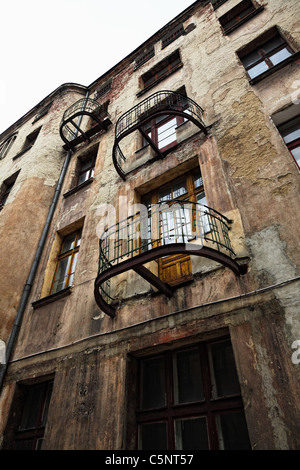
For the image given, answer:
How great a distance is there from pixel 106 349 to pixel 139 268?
5.41ft

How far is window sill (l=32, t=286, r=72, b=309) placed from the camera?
650 cm

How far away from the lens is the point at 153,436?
4250 mm

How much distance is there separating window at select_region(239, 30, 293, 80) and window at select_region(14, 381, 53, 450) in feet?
29.1

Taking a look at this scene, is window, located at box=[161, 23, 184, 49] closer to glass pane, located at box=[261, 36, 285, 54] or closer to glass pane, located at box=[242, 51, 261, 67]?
glass pane, located at box=[242, 51, 261, 67]

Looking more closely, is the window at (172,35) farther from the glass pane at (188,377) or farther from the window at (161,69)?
the glass pane at (188,377)

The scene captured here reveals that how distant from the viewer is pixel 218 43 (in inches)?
356

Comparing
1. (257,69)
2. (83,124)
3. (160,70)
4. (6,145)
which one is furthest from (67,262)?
(6,145)

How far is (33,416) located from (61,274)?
3.15 metres

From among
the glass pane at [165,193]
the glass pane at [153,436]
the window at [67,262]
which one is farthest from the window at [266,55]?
the glass pane at [153,436]

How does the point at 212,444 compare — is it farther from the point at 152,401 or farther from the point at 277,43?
the point at 277,43

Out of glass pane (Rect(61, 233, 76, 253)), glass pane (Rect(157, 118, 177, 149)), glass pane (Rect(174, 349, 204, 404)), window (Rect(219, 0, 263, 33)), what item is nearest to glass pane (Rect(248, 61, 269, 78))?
glass pane (Rect(157, 118, 177, 149))

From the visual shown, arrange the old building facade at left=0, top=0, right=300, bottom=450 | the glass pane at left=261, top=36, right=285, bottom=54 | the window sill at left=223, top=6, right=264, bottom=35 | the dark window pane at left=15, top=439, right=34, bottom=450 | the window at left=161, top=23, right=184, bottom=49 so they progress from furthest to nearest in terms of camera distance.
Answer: the window at left=161, top=23, right=184, bottom=49, the window sill at left=223, top=6, right=264, bottom=35, the glass pane at left=261, top=36, right=285, bottom=54, the dark window pane at left=15, top=439, right=34, bottom=450, the old building facade at left=0, top=0, right=300, bottom=450

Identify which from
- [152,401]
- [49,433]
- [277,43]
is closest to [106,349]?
[152,401]

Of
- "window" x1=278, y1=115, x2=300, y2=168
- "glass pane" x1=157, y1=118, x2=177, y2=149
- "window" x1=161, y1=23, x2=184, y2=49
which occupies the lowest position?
"window" x1=278, y1=115, x2=300, y2=168
